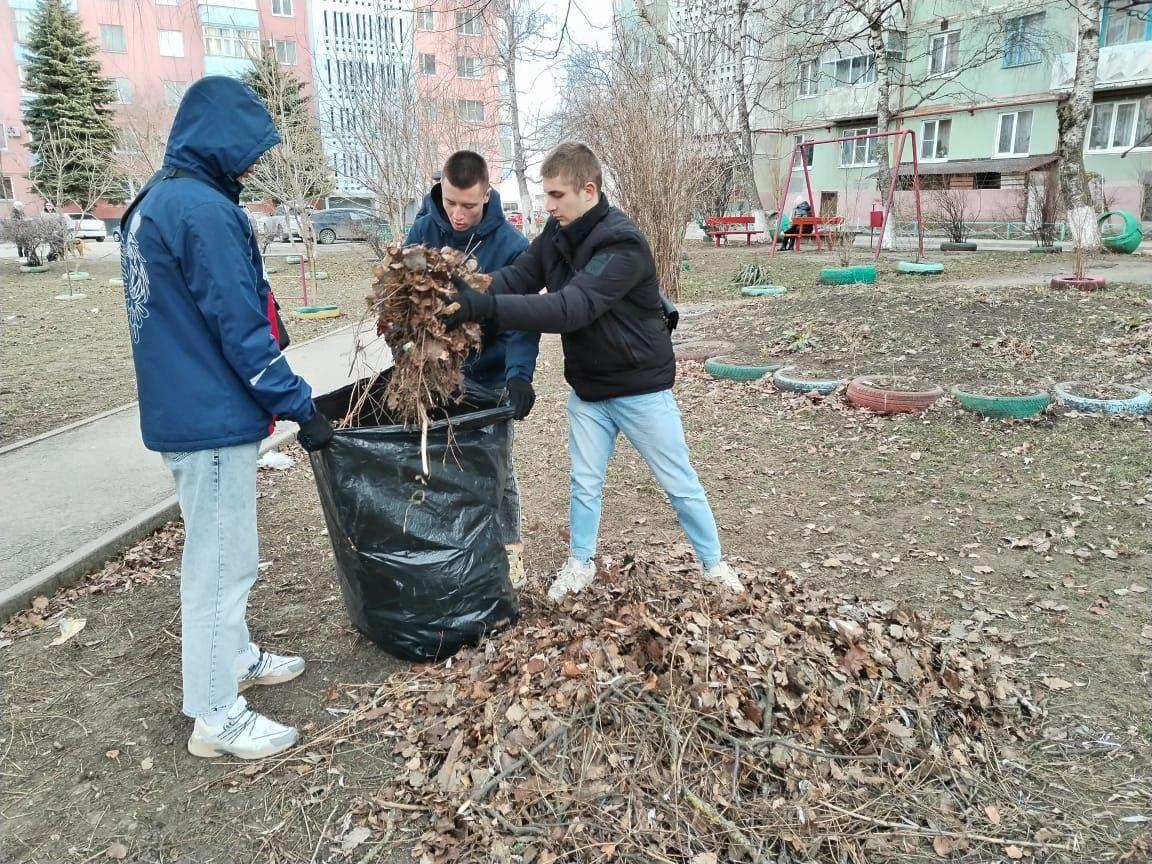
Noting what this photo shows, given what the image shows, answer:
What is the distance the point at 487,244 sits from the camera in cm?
300

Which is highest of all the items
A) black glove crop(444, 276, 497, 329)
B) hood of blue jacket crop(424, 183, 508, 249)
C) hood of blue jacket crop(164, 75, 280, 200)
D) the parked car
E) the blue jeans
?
the parked car

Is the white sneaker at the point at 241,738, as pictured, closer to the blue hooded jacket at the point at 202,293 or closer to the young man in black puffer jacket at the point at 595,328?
the blue hooded jacket at the point at 202,293

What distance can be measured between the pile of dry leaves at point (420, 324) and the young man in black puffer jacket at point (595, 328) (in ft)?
0.22

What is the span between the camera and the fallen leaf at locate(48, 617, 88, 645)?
3.04 metres

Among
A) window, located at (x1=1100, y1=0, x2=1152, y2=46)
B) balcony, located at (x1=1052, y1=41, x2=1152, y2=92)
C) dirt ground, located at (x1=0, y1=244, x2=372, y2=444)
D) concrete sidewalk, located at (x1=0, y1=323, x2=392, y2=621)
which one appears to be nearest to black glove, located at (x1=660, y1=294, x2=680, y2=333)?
concrete sidewalk, located at (x1=0, y1=323, x2=392, y2=621)

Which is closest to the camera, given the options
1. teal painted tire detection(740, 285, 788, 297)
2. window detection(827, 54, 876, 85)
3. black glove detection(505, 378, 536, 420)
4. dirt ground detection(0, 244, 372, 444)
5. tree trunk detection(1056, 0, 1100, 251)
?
black glove detection(505, 378, 536, 420)

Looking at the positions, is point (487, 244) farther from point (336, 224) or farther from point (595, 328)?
point (336, 224)

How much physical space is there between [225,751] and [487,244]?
6.15ft

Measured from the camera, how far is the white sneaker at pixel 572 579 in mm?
2947

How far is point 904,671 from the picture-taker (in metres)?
2.38

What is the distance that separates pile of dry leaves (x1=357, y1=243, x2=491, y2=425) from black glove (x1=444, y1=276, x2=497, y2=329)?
2cm

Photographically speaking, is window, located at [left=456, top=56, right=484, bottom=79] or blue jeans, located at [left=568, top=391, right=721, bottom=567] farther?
window, located at [left=456, top=56, right=484, bottom=79]

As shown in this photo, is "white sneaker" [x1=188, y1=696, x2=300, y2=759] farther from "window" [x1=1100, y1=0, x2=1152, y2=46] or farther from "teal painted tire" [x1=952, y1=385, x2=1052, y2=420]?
"window" [x1=1100, y1=0, x2=1152, y2=46]

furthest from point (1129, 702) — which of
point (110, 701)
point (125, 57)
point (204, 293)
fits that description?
point (125, 57)
